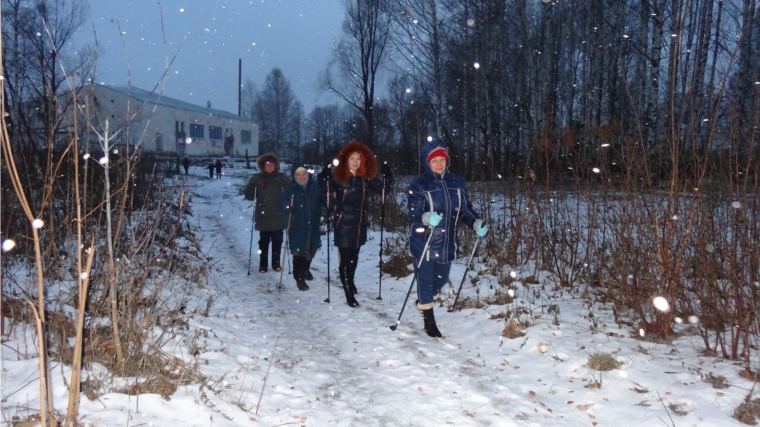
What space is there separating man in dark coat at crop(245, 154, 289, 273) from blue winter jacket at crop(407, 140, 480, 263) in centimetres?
384

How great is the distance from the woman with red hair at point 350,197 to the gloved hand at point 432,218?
1690 mm

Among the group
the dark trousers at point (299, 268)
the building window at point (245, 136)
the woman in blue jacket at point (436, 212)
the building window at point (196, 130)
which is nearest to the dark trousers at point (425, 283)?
the woman in blue jacket at point (436, 212)

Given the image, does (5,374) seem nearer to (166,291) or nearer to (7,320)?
(7,320)

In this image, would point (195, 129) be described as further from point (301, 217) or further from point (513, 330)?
point (513, 330)

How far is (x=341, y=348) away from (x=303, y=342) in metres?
0.42

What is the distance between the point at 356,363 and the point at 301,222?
10.6 feet

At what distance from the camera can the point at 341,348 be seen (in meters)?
4.91

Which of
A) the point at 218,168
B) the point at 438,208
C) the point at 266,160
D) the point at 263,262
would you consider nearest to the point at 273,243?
the point at 263,262

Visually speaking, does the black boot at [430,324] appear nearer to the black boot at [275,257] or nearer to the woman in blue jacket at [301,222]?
the woman in blue jacket at [301,222]

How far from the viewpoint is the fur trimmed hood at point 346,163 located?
6418 mm

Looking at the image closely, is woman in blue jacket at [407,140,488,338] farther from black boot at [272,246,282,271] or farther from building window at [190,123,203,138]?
building window at [190,123,203,138]

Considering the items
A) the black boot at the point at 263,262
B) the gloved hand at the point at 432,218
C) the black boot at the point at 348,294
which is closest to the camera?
the gloved hand at the point at 432,218

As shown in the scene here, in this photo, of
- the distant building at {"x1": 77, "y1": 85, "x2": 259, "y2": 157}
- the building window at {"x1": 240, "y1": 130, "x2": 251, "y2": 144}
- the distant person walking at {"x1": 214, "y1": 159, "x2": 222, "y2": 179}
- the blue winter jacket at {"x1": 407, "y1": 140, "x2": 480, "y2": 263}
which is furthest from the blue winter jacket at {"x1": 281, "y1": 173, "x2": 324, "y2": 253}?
the building window at {"x1": 240, "y1": 130, "x2": 251, "y2": 144}

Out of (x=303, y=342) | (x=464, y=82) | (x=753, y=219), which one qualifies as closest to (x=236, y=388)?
(x=303, y=342)
